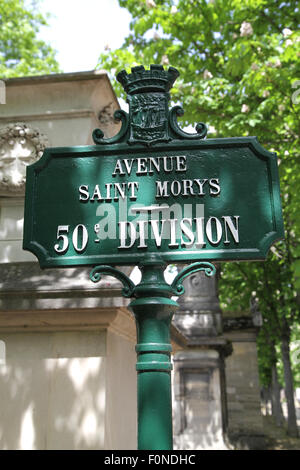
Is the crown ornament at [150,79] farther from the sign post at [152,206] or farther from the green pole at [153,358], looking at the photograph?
the green pole at [153,358]

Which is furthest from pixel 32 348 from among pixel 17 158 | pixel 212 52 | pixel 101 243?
pixel 212 52

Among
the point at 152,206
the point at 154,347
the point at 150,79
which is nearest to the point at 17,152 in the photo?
the point at 150,79

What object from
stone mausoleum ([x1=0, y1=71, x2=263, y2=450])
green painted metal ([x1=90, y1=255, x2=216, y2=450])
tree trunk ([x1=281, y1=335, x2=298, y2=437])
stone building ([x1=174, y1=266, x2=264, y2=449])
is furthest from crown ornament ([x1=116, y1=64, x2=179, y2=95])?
tree trunk ([x1=281, y1=335, x2=298, y2=437])

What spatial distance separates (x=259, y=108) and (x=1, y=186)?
6.28 m

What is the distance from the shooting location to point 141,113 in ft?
8.06

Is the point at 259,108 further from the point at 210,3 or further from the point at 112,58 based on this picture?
the point at 112,58

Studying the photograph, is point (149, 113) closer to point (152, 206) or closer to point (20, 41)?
point (152, 206)

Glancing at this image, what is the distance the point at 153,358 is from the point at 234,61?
6.98 m

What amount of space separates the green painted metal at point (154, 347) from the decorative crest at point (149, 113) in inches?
27.3

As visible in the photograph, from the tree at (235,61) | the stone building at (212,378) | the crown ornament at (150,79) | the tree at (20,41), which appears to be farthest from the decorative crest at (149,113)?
the tree at (20,41)

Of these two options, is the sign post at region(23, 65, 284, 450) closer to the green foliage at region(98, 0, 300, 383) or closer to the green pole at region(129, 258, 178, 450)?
the green pole at region(129, 258, 178, 450)

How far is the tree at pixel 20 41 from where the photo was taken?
16.3 metres

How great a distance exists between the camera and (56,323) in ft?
10.3

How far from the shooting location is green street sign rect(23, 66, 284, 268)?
7.47 ft
